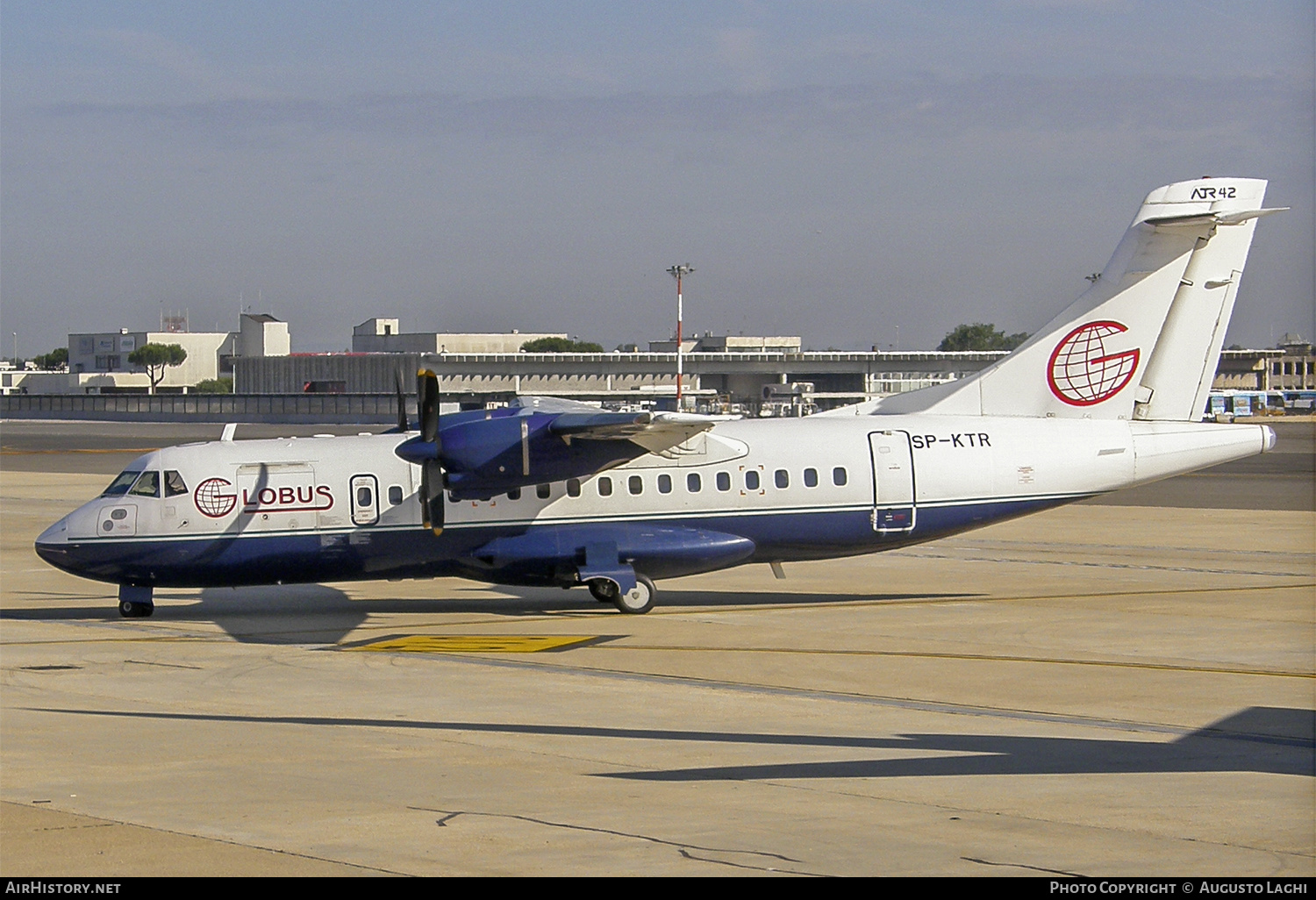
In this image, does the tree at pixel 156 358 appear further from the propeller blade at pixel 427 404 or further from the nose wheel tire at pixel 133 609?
the propeller blade at pixel 427 404

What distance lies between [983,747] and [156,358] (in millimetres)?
180451

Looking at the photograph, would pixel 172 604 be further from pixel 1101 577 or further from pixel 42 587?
pixel 1101 577

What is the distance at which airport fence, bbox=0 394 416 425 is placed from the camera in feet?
400

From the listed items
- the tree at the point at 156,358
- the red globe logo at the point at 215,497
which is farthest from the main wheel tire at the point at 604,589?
Result: the tree at the point at 156,358

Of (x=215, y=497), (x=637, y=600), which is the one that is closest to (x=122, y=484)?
(x=215, y=497)

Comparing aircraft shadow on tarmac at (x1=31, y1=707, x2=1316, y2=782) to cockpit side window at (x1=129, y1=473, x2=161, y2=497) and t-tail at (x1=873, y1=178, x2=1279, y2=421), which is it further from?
t-tail at (x1=873, y1=178, x2=1279, y2=421)

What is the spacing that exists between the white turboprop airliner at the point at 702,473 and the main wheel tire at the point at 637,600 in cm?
3

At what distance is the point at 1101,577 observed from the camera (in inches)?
1125

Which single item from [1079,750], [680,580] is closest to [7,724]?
[1079,750]

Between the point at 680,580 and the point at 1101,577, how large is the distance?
28.1 feet

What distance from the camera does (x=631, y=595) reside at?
79.0 feet

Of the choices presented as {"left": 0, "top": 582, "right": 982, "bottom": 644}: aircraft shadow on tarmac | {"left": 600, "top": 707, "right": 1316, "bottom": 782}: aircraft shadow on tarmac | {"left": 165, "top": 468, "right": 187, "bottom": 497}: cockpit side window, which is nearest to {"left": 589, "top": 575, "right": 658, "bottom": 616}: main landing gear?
{"left": 0, "top": 582, "right": 982, "bottom": 644}: aircraft shadow on tarmac

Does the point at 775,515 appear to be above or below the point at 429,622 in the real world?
above

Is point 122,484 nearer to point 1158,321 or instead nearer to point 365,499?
point 365,499
